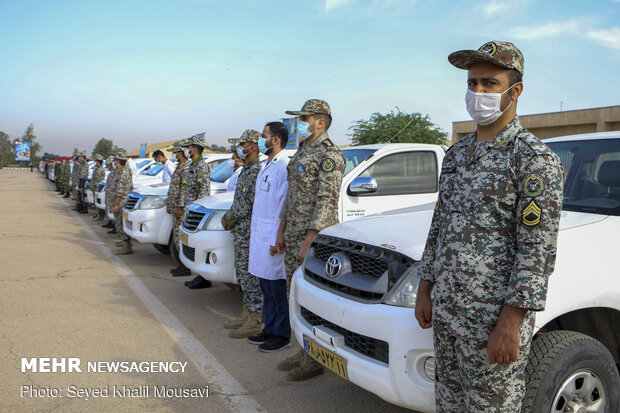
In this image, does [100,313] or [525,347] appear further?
[100,313]

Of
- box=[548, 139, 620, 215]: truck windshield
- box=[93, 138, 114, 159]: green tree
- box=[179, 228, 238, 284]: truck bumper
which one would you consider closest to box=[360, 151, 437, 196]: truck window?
box=[179, 228, 238, 284]: truck bumper

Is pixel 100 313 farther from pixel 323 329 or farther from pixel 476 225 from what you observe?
pixel 476 225

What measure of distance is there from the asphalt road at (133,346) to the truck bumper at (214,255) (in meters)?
0.50

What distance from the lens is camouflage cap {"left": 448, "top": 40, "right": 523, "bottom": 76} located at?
204cm

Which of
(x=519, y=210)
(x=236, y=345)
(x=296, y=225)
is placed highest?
(x=519, y=210)

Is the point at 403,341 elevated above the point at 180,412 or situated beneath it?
elevated above

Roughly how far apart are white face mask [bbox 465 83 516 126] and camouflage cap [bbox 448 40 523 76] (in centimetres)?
10

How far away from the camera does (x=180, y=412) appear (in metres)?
3.41

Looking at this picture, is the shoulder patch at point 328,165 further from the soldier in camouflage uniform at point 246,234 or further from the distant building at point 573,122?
the distant building at point 573,122

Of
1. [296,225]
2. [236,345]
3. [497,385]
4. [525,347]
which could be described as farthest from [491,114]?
[236,345]

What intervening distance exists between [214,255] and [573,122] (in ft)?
73.8

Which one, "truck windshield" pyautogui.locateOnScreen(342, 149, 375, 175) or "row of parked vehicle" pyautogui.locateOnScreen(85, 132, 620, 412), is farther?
"truck windshield" pyautogui.locateOnScreen(342, 149, 375, 175)

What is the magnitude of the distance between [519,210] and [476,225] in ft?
0.58

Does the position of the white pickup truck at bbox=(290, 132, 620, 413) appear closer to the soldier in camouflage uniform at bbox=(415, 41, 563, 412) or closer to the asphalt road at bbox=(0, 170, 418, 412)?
the soldier in camouflage uniform at bbox=(415, 41, 563, 412)
